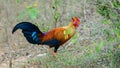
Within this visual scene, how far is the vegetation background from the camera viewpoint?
4.27 meters

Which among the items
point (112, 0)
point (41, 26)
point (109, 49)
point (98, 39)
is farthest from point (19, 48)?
point (112, 0)

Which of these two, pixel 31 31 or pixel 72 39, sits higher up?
pixel 72 39

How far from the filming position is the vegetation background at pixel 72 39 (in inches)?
168

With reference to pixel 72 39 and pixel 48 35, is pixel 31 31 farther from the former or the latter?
pixel 72 39

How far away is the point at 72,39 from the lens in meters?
4.27

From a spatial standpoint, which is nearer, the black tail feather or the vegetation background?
the vegetation background

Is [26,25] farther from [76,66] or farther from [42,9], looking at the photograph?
[42,9]

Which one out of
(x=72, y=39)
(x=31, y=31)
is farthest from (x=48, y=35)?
(x=72, y=39)

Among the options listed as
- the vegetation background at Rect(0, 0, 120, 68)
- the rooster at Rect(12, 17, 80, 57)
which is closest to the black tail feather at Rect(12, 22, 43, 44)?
the rooster at Rect(12, 17, 80, 57)

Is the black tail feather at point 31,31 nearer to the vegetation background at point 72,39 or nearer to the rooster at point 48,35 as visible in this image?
the rooster at point 48,35

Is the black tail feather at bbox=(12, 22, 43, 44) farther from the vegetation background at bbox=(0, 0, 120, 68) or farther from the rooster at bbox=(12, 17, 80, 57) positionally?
the vegetation background at bbox=(0, 0, 120, 68)

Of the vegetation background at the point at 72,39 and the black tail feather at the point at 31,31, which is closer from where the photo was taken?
the vegetation background at the point at 72,39

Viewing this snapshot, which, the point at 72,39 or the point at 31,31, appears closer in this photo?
the point at 72,39

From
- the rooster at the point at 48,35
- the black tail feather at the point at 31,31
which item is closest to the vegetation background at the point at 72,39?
the rooster at the point at 48,35
